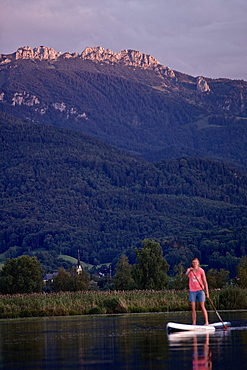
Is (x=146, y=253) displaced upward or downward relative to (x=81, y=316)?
upward

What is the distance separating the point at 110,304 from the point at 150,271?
26.1m

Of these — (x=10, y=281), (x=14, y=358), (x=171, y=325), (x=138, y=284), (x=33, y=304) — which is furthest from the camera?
(x=10, y=281)

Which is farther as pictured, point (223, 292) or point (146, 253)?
point (146, 253)

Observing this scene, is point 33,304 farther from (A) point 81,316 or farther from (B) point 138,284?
(B) point 138,284

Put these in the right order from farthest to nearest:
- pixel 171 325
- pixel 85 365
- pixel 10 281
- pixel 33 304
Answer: pixel 10 281, pixel 33 304, pixel 171 325, pixel 85 365

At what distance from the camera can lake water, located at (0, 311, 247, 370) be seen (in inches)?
634

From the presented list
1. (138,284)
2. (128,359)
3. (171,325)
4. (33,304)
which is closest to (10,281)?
(138,284)

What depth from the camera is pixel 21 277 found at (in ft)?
267

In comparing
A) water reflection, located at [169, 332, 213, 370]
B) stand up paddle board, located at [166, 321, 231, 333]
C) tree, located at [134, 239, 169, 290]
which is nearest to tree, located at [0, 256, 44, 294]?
tree, located at [134, 239, 169, 290]

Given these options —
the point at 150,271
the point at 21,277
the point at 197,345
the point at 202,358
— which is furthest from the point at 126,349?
the point at 21,277

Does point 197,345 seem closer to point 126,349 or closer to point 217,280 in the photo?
point 126,349

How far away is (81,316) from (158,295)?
671cm

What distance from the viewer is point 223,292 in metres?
39.1

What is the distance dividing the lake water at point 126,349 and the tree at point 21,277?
54827 mm
